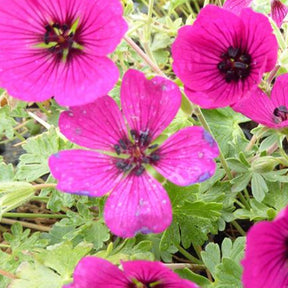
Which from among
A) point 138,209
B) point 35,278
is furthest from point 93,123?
point 35,278

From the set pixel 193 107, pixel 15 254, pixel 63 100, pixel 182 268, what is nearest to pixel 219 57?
pixel 193 107

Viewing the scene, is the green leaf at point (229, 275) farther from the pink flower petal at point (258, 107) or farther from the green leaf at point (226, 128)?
the green leaf at point (226, 128)

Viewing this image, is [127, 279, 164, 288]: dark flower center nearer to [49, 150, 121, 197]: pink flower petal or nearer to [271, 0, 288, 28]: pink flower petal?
[49, 150, 121, 197]: pink flower petal

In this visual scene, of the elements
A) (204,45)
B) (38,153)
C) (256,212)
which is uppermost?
(204,45)

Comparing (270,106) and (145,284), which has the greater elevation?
(270,106)

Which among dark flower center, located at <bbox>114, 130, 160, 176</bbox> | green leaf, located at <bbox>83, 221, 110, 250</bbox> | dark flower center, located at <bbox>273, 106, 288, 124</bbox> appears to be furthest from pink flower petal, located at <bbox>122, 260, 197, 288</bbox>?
dark flower center, located at <bbox>273, 106, 288, 124</bbox>

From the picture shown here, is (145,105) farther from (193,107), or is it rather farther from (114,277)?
(114,277)

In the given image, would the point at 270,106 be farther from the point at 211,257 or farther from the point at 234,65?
the point at 211,257
